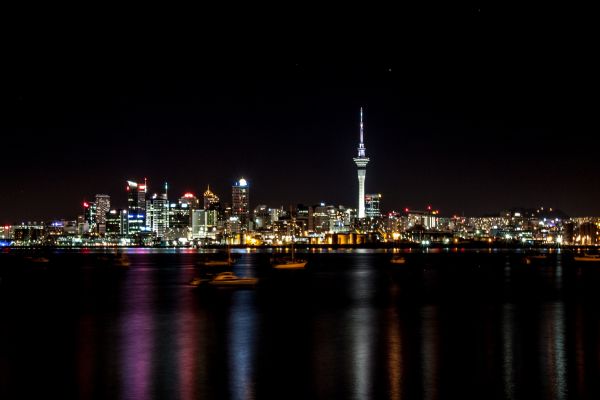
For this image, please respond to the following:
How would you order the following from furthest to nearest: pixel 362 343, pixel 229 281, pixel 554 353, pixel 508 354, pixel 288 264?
pixel 288 264 → pixel 229 281 → pixel 362 343 → pixel 554 353 → pixel 508 354

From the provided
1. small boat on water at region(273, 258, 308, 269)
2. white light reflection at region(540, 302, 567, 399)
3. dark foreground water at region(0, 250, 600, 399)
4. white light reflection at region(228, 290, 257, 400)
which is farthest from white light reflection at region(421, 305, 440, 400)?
small boat on water at region(273, 258, 308, 269)

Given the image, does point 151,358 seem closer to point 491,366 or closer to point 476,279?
point 491,366

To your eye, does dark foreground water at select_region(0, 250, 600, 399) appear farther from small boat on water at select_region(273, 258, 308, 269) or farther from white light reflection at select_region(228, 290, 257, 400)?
small boat on water at select_region(273, 258, 308, 269)

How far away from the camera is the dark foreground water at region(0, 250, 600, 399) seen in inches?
606

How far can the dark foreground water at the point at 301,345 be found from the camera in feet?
50.5

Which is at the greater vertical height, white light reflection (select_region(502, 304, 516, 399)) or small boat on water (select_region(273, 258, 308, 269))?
white light reflection (select_region(502, 304, 516, 399))

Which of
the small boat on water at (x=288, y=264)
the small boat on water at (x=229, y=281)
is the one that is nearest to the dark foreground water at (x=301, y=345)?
the small boat on water at (x=229, y=281)

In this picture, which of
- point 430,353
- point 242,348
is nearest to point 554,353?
point 430,353

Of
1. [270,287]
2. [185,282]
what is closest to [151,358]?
[270,287]

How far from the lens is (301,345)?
21.2m

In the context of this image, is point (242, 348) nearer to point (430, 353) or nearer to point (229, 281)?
point (430, 353)

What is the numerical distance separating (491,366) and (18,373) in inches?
428

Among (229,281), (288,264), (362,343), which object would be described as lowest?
(288,264)

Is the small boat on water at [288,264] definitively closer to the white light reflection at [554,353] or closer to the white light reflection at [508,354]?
the white light reflection at [508,354]
